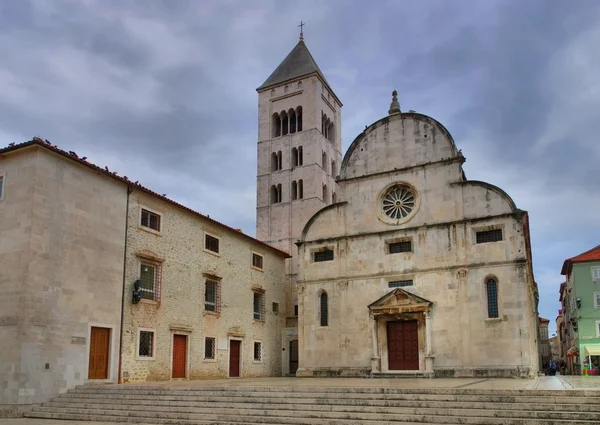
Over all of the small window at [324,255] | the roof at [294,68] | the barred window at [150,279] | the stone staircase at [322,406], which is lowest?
Answer: the stone staircase at [322,406]

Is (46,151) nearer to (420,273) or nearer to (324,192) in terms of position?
(420,273)

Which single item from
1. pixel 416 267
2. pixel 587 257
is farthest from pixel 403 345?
pixel 587 257

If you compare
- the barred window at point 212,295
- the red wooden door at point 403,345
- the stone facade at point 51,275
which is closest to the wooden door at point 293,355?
the barred window at point 212,295

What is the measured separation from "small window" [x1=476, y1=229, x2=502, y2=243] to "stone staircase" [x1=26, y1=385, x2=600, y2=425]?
13554 millimetres

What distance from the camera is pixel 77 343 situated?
20.7 m

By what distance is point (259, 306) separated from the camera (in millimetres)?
33750

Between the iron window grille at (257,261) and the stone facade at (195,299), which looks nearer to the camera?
the stone facade at (195,299)

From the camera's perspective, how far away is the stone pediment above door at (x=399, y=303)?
1098 inches

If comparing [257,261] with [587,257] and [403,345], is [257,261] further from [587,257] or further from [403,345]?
[587,257]

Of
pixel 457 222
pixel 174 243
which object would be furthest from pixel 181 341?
pixel 457 222

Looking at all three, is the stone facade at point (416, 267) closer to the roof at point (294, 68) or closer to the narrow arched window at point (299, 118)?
the narrow arched window at point (299, 118)

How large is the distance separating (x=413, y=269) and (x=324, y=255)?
5152mm

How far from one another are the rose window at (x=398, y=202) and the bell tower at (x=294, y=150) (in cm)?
1909

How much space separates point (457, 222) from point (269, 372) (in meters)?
14.1
